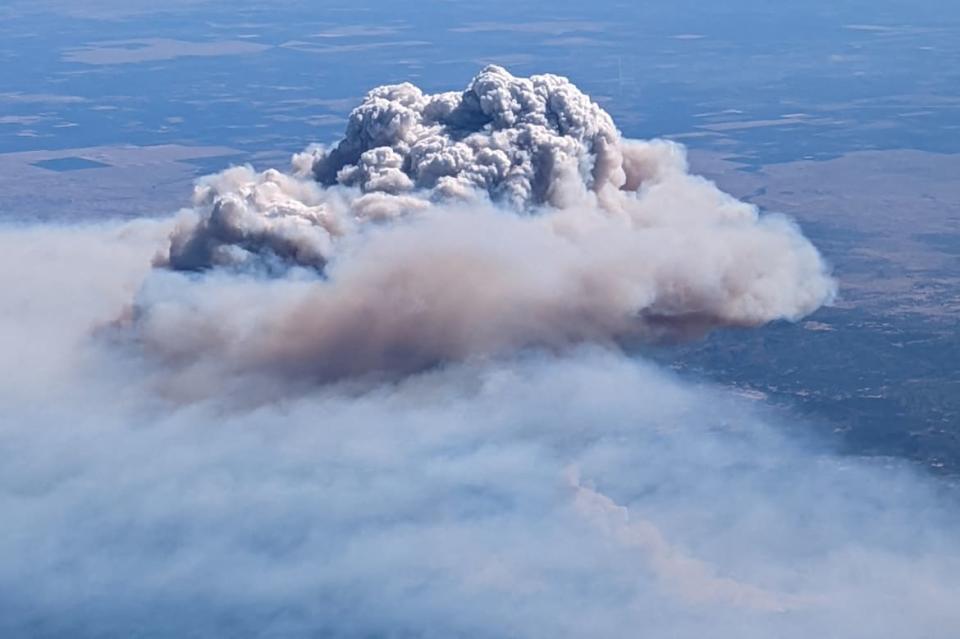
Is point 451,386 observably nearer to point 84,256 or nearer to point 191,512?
point 191,512

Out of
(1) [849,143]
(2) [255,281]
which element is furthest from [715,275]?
(1) [849,143]

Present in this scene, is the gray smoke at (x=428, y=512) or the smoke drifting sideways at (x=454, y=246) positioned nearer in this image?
the gray smoke at (x=428, y=512)

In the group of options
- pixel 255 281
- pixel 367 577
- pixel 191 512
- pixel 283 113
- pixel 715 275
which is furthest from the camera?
pixel 283 113

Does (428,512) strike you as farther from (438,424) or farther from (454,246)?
(454,246)

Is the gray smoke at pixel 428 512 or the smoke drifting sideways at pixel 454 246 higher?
the smoke drifting sideways at pixel 454 246

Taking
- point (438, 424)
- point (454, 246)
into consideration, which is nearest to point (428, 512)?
point (438, 424)
